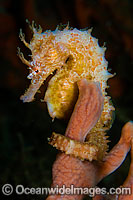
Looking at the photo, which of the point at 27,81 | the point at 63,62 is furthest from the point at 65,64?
the point at 27,81

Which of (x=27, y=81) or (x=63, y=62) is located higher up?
(x=27, y=81)

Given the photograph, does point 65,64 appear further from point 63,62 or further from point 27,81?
point 27,81

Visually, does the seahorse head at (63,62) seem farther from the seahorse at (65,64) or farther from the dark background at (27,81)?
the dark background at (27,81)

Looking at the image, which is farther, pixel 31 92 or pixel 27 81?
pixel 27 81

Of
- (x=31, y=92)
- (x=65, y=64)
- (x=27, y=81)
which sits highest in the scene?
(x=27, y=81)

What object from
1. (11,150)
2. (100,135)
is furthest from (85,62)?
(11,150)

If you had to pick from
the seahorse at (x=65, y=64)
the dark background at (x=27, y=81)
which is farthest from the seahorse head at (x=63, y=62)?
the dark background at (x=27, y=81)
